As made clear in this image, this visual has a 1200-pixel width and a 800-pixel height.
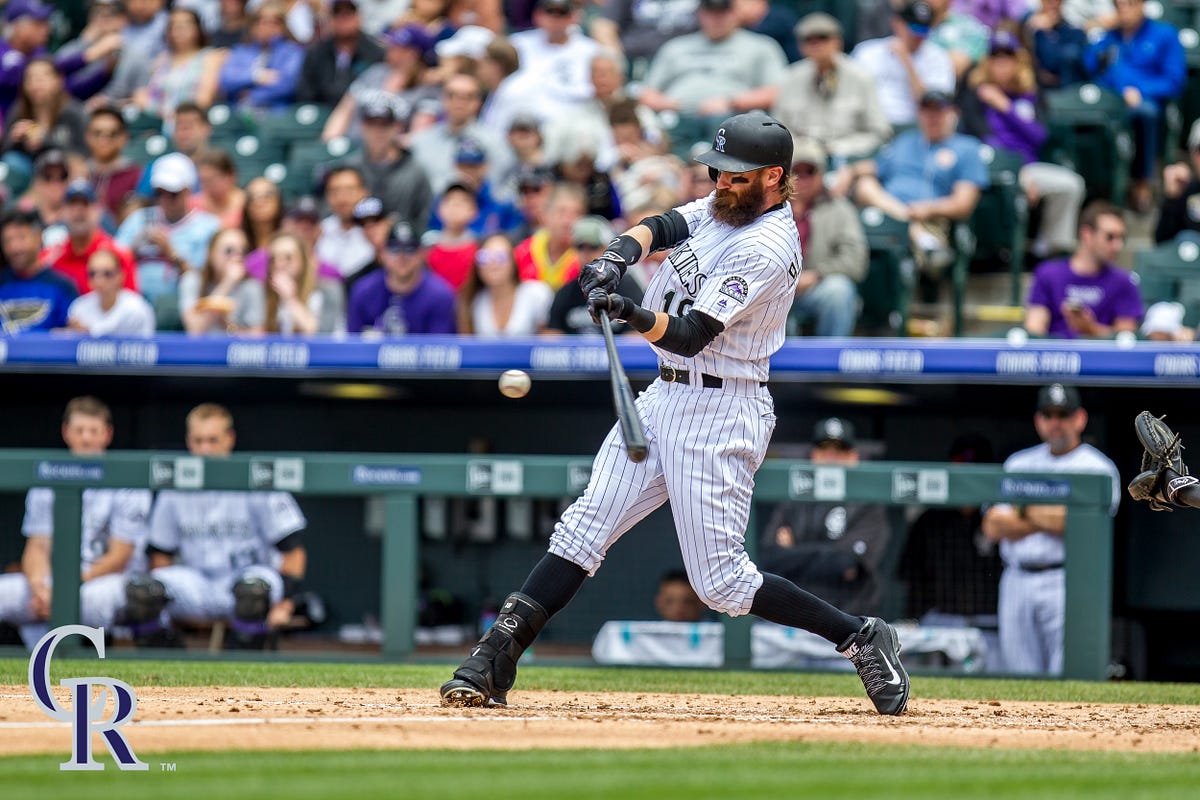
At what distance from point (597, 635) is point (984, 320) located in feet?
10.7

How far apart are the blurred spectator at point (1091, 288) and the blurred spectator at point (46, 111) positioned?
644 cm

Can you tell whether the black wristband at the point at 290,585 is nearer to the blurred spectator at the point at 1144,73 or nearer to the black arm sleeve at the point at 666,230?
the black arm sleeve at the point at 666,230

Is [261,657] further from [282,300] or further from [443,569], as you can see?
[282,300]

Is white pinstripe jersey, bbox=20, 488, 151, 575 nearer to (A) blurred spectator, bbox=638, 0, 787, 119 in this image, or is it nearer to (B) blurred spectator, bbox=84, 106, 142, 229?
(B) blurred spectator, bbox=84, 106, 142, 229

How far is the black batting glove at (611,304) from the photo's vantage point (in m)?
4.55

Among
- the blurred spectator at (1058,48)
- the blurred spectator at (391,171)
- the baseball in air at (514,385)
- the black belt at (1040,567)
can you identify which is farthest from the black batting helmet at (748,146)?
the blurred spectator at (1058,48)

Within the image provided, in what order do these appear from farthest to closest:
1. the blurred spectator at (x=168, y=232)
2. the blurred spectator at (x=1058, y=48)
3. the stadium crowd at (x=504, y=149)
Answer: the blurred spectator at (x=1058, y=48)
the blurred spectator at (x=168, y=232)
the stadium crowd at (x=504, y=149)

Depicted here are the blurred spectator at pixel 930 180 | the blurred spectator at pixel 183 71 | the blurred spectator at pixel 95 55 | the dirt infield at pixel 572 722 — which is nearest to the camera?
the dirt infield at pixel 572 722

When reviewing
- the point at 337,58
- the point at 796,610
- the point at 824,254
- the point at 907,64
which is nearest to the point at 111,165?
the point at 337,58

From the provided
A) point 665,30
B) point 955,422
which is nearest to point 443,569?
point 955,422

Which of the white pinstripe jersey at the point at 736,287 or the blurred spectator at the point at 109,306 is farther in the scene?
the blurred spectator at the point at 109,306

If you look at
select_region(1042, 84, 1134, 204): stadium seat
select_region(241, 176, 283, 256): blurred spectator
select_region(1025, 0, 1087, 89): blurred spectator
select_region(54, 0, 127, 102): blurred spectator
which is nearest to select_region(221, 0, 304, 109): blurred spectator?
select_region(54, 0, 127, 102): blurred spectator

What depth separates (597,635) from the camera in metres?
7.32

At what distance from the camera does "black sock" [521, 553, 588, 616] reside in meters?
4.95
